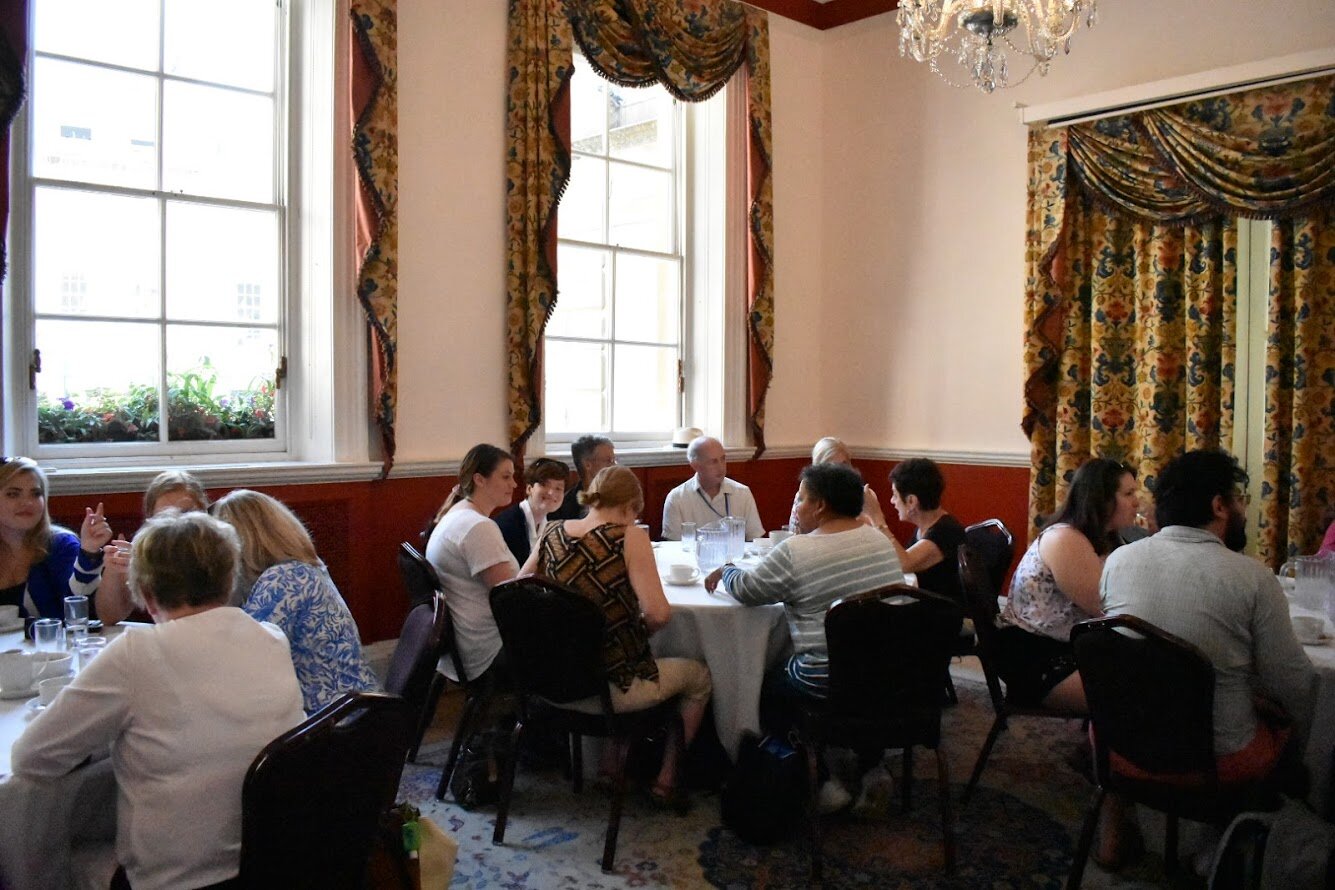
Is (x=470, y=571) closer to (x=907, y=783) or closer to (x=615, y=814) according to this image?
(x=615, y=814)

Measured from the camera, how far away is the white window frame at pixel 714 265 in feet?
19.2

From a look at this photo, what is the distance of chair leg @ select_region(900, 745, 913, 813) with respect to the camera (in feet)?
10.5

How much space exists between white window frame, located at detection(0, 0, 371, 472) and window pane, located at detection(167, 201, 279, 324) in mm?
87

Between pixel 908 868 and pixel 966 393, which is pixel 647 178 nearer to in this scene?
pixel 966 393

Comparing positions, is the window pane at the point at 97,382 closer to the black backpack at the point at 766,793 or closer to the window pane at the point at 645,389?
the window pane at the point at 645,389

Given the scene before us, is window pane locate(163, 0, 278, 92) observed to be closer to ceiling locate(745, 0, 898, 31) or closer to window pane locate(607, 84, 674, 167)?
window pane locate(607, 84, 674, 167)

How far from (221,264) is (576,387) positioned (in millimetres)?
1841

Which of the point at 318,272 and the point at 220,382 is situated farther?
the point at 318,272

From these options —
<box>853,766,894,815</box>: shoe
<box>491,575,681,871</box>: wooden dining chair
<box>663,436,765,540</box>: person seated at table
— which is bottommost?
<box>853,766,894,815</box>: shoe

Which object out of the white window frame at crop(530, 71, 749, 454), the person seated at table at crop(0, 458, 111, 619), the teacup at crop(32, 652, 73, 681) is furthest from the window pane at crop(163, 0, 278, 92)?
the teacup at crop(32, 652, 73, 681)

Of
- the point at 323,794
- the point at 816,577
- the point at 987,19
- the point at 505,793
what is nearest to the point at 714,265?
the point at 987,19

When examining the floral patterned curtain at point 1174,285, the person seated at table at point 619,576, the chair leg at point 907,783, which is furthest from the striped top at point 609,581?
the floral patterned curtain at point 1174,285

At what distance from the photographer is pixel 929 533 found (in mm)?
3688

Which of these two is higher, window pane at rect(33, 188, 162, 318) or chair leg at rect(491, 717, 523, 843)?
window pane at rect(33, 188, 162, 318)
